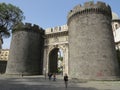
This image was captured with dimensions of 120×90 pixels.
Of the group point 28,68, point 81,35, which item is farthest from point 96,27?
point 28,68

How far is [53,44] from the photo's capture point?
3319 centimetres

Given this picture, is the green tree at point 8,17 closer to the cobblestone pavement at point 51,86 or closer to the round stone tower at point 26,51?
the cobblestone pavement at point 51,86

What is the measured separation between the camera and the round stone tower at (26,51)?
31.3 m

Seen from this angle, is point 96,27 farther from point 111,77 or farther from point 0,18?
point 0,18

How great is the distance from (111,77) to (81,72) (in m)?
4.10

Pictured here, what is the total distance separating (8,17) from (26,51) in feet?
48.6

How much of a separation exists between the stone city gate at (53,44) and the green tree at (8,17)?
14155 millimetres

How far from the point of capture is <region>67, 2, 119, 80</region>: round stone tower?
21.7 meters

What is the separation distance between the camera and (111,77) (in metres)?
21.3

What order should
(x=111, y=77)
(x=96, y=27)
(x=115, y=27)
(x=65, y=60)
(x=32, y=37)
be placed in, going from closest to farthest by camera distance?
1. (x=111, y=77)
2. (x=96, y=27)
3. (x=65, y=60)
4. (x=32, y=37)
5. (x=115, y=27)

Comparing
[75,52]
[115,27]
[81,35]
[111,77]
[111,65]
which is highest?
[115,27]

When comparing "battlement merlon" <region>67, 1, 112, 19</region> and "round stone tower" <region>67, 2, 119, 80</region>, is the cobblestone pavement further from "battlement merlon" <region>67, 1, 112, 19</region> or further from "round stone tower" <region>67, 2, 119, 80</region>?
"battlement merlon" <region>67, 1, 112, 19</region>

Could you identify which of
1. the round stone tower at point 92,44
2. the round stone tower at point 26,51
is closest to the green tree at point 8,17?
the round stone tower at point 92,44

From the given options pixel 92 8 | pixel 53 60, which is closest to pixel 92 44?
pixel 92 8
